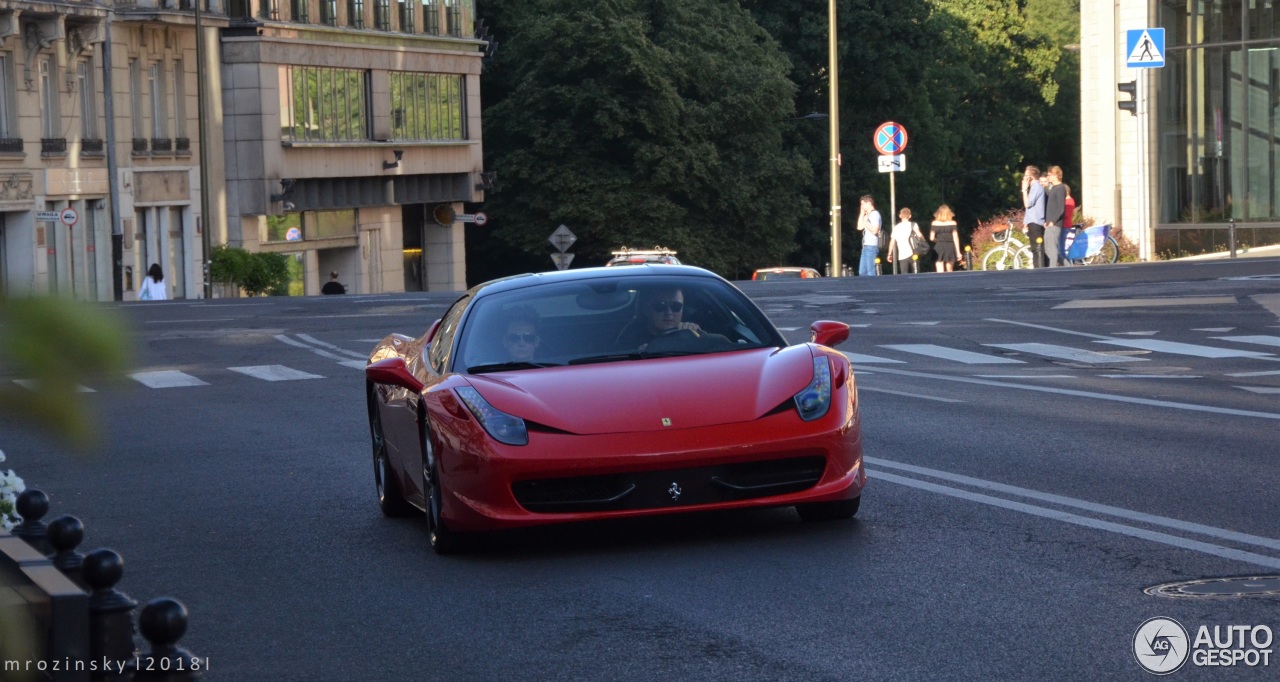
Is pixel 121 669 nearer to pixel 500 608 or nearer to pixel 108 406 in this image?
pixel 108 406

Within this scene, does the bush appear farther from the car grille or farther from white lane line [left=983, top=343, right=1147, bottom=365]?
the car grille

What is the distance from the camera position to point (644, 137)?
2721 inches

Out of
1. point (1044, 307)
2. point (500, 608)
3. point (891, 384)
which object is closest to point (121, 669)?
point (500, 608)

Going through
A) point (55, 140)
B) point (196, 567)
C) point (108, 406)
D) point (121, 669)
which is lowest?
point (196, 567)

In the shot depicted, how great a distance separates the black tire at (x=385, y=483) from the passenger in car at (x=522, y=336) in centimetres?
118

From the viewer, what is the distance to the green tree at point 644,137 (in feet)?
223

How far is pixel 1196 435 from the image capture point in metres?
12.5

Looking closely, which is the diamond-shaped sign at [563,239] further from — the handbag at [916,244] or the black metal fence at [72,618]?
the black metal fence at [72,618]

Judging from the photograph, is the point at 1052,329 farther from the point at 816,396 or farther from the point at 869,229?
the point at 869,229

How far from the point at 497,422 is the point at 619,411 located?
1.67 feet

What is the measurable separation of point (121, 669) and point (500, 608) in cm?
378

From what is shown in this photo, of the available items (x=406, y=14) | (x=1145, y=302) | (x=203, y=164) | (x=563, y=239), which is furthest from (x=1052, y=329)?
(x=406, y=14)

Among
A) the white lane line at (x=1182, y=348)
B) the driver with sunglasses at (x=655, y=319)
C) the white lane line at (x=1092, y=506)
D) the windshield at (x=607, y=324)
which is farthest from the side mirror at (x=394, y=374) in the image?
the white lane line at (x=1182, y=348)

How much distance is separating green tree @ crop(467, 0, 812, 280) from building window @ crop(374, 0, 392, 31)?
5169 millimetres
